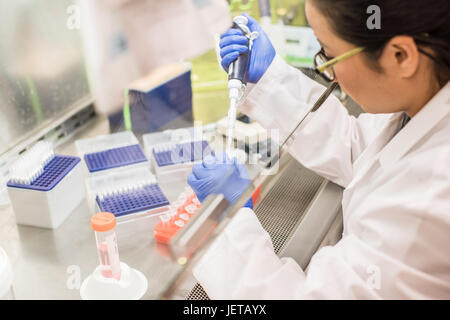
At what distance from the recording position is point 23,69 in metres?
1.52

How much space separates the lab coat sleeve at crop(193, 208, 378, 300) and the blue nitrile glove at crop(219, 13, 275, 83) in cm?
53

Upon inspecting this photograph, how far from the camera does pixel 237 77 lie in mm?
1275

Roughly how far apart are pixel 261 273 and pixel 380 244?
261 millimetres

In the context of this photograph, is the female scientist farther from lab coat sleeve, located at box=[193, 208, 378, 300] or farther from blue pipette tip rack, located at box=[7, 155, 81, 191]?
blue pipette tip rack, located at box=[7, 155, 81, 191]

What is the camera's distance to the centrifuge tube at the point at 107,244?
3.29 feet

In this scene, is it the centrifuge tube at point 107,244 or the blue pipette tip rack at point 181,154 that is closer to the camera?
the centrifuge tube at point 107,244

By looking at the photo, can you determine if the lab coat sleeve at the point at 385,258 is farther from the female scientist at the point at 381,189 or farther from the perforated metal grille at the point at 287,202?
the perforated metal grille at the point at 287,202

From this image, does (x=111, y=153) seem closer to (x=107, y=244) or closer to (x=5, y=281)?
(x=107, y=244)

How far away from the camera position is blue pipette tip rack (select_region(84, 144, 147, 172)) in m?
1.41

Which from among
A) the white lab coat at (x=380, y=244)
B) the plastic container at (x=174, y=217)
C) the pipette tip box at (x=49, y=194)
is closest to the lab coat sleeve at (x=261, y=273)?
the white lab coat at (x=380, y=244)

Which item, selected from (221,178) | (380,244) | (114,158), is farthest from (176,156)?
(380,244)

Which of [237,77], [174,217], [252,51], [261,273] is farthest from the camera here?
[252,51]

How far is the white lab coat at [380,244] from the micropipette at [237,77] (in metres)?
0.33
